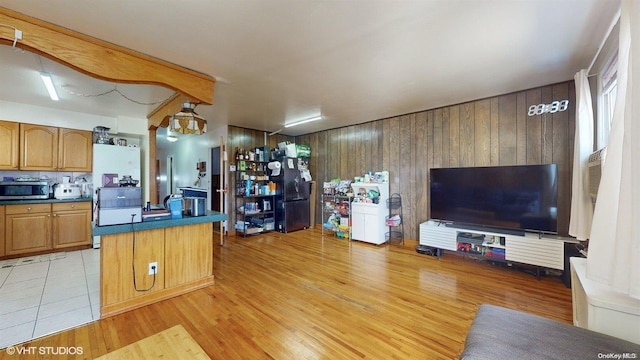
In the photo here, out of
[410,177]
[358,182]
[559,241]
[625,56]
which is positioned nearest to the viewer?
[625,56]

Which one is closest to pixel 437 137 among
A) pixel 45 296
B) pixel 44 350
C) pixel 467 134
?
pixel 467 134

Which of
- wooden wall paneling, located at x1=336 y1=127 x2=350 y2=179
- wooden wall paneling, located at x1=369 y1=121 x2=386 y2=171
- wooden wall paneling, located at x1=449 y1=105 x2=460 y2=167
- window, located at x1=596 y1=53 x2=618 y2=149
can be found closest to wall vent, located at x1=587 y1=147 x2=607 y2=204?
window, located at x1=596 y1=53 x2=618 y2=149

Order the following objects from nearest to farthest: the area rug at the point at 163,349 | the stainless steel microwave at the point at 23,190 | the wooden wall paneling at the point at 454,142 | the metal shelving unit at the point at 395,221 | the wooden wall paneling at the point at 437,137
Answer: the area rug at the point at 163,349, the wooden wall paneling at the point at 454,142, the stainless steel microwave at the point at 23,190, the wooden wall paneling at the point at 437,137, the metal shelving unit at the point at 395,221

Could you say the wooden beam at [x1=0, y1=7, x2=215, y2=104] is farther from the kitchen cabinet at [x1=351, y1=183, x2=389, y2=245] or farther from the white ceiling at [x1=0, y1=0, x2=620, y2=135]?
the kitchen cabinet at [x1=351, y1=183, x2=389, y2=245]

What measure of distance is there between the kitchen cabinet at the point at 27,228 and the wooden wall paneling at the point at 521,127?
760 centimetres

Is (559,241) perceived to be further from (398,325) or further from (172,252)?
(172,252)

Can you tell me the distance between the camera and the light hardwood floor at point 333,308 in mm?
1837

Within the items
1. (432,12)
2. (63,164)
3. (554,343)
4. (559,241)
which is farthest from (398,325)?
(63,164)

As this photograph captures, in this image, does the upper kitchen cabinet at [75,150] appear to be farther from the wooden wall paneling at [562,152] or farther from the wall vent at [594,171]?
the wooden wall paneling at [562,152]

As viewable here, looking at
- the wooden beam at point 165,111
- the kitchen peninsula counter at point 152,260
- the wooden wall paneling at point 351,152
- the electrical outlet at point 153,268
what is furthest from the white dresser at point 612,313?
the wooden wall paneling at point 351,152

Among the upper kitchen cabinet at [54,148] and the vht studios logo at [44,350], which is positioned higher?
the upper kitchen cabinet at [54,148]

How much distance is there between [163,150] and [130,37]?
7416mm

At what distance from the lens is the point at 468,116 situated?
3877 millimetres

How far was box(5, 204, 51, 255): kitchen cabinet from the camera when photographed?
3.71 metres
